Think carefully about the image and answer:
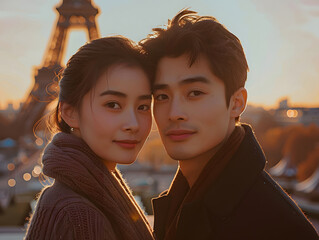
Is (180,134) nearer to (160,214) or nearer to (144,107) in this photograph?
(144,107)

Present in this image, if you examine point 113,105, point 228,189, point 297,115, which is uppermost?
point 297,115

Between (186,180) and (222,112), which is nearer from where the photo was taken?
(222,112)

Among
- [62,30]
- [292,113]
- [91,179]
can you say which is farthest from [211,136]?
[292,113]

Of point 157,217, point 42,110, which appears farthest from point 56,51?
point 157,217

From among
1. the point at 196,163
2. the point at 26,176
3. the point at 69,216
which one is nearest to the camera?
the point at 69,216

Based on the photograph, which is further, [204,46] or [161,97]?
[161,97]

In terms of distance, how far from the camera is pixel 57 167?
2.71 metres

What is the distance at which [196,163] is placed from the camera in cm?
321

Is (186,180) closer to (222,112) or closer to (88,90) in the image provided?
(222,112)

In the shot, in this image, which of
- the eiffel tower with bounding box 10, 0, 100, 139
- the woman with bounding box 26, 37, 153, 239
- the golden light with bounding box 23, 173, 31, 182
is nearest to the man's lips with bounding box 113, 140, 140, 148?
the woman with bounding box 26, 37, 153, 239

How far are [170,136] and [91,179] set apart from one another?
2.24 ft

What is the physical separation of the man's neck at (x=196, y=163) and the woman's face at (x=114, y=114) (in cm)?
45

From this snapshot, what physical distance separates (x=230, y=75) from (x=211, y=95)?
0.68ft

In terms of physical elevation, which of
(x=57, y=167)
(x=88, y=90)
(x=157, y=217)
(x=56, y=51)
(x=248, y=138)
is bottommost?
(x=157, y=217)
